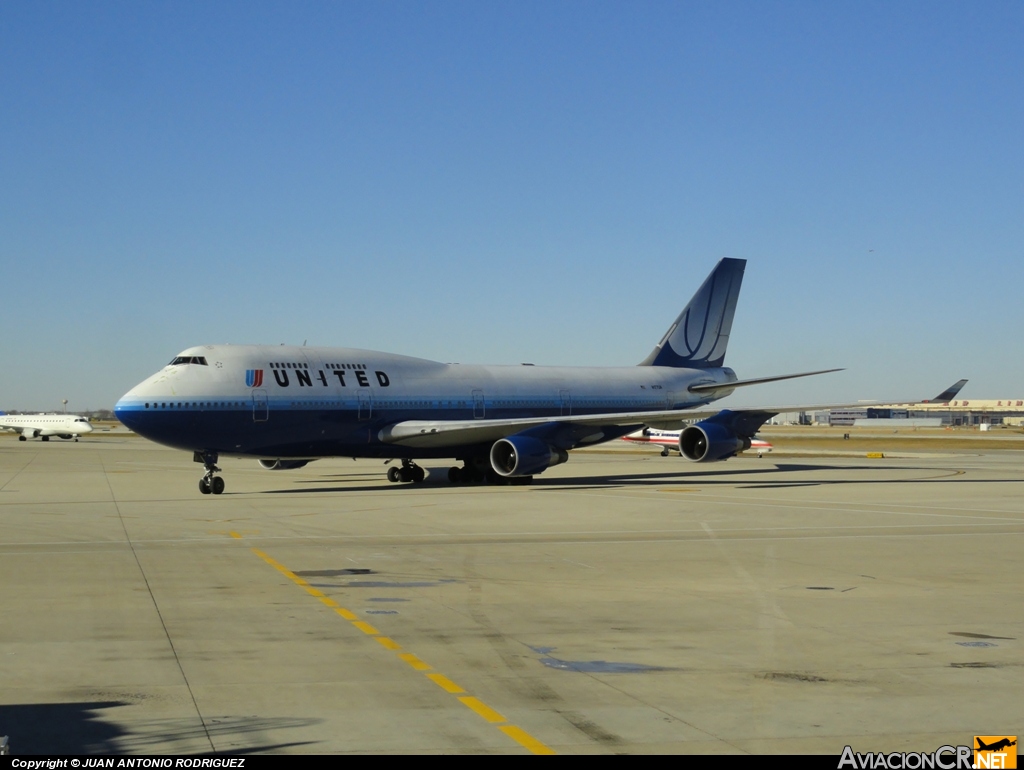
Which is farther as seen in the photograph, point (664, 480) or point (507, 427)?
point (664, 480)

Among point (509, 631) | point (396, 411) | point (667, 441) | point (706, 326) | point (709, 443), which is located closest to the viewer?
point (509, 631)

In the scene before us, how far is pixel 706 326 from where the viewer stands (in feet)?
161

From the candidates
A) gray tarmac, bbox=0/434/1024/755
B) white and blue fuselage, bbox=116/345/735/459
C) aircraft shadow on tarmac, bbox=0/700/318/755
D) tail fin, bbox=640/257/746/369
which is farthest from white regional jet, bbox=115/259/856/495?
aircraft shadow on tarmac, bbox=0/700/318/755

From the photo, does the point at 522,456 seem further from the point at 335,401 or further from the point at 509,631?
the point at 509,631

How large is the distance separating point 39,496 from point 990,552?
25.9 metres

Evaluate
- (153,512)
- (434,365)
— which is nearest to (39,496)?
(153,512)

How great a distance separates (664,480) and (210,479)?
16397 mm

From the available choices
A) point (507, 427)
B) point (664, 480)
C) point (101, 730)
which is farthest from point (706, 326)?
point (101, 730)

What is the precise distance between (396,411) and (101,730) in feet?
97.6

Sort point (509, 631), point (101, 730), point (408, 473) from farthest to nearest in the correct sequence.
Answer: point (408, 473) < point (509, 631) < point (101, 730)

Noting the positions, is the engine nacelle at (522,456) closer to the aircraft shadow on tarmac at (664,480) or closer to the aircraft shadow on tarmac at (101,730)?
the aircraft shadow on tarmac at (664,480)

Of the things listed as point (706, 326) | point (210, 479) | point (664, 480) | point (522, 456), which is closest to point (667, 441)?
point (706, 326)

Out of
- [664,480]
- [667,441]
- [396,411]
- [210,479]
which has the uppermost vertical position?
[396,411]

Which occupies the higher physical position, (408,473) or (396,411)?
(396,411)
